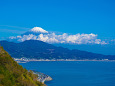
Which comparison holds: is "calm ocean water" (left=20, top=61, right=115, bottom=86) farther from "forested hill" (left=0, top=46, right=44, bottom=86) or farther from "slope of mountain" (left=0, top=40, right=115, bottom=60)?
"slope of mountain" (left=0, top=40, right=115, bottom=60)

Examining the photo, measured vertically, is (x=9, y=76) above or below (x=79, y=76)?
above

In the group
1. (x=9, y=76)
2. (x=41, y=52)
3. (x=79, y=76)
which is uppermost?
(x=41, y=52)

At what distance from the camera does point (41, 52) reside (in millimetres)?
169750

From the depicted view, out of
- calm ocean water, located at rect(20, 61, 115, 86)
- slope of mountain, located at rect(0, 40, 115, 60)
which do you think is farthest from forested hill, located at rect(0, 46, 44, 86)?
slope of mountain, located at rect(0, 40, 115, 60)

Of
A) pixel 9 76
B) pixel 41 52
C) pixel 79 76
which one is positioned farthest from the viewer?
pixel 41 52

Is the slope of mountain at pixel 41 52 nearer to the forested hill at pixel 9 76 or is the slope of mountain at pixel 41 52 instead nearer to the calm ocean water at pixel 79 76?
the calm ocean water at pixel 79 76

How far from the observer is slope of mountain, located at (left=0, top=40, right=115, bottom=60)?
15512cm

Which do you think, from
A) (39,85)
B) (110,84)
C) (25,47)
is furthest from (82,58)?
Answer: (39,85)

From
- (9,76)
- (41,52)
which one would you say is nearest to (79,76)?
(9,76)

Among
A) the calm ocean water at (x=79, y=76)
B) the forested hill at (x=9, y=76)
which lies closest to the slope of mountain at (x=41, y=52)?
the calm ocean water at (x=79, y=76)

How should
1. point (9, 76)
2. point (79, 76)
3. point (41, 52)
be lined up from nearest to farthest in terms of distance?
point (9, 76), point (79, 76), point (41, 52)

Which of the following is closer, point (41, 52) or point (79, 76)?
point (79, 76)

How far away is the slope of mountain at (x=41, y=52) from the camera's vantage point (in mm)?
155125

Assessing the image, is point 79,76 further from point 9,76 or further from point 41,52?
point 41,52
